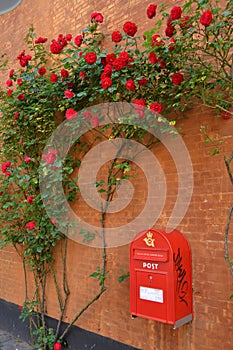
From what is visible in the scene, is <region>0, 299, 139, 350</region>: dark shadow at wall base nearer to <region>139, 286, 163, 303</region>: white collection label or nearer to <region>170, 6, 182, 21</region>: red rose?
<region>139, 286, 163, 303</region>: white collection label

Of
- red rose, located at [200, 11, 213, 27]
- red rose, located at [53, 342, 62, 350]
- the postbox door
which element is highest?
red rose, located at [200, 11, 213, 27]

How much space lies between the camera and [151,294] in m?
3.15

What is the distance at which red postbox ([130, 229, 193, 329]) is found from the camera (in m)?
3.04

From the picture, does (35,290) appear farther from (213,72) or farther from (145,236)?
(213,72)

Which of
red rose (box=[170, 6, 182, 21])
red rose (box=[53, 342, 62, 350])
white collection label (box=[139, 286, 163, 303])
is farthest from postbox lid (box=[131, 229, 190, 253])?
red rose (box=[53, 342, 62, 350])

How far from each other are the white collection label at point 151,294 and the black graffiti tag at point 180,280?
16 cm

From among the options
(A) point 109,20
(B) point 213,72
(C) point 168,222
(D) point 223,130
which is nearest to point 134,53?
(A) point 109,20

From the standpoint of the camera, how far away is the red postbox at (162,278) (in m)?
3.04

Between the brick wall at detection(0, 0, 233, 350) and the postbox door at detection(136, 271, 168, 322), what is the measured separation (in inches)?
16.2

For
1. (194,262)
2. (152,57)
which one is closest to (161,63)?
(152,57)

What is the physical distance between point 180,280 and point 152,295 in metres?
0.28

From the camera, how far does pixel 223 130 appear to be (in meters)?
3.27

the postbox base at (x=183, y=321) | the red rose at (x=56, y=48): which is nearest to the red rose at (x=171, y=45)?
the red rose at (x=56, y=48)

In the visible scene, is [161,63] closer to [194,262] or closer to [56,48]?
[56,48]
